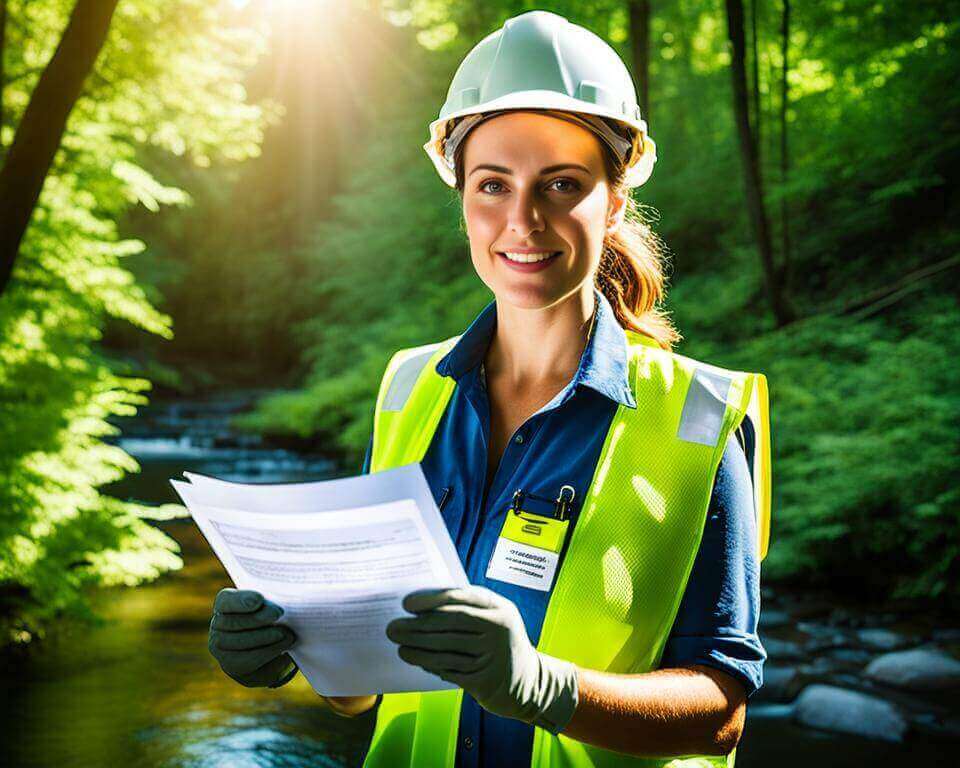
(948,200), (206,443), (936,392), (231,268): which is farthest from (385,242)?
(936,392)

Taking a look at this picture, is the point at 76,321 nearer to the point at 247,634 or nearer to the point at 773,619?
the point at 773,619

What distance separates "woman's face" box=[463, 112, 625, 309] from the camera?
162 cm

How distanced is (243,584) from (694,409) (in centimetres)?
76

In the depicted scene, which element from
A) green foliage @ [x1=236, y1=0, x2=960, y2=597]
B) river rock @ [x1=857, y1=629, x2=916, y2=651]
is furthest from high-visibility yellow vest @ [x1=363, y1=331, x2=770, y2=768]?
river rock @ [x1=857, y1=629, x2=916, y2=651]

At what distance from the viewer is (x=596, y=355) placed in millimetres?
1668

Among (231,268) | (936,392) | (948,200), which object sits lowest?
(936,392)

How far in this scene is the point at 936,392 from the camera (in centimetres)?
762

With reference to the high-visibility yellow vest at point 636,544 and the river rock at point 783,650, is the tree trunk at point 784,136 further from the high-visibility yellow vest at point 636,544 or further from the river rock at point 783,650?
the high-visibility yellow vest at point 636,544

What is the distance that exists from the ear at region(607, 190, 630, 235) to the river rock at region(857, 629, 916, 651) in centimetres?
559

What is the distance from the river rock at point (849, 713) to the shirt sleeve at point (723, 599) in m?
4.27

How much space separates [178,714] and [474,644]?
5.26 m

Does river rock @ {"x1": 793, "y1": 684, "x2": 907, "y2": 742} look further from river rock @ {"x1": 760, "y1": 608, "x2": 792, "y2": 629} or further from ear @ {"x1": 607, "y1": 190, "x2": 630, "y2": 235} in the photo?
ear @ {"x1": 607, "y1": 190, "x2": 630, "y2": 235}

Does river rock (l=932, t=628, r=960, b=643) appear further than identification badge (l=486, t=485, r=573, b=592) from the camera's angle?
Yes

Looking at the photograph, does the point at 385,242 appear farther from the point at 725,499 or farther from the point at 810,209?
the point at 725,499
